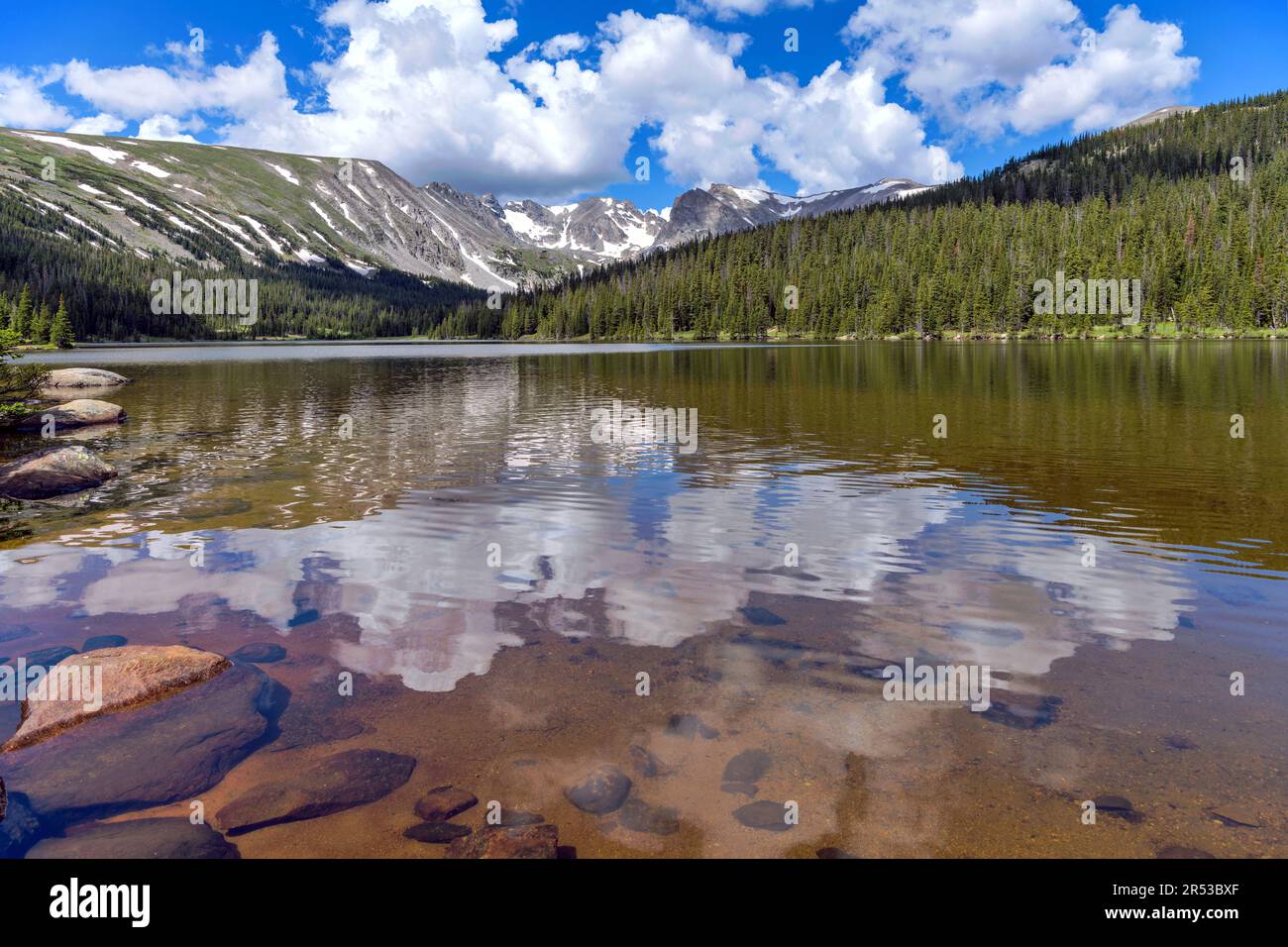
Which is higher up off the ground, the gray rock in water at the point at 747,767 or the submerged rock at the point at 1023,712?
the submerged rock at the point at 1023,712

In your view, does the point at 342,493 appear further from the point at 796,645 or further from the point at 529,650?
the point at 796,645

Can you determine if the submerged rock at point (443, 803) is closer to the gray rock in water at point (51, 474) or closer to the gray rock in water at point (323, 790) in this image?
the gray rock in water at point (323, 790)

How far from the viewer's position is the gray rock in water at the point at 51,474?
75.5 feet

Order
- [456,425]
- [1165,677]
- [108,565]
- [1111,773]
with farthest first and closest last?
[456,425] < [108,565] < [1165,677] < [1111,773]

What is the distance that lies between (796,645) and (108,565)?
15.2 metres

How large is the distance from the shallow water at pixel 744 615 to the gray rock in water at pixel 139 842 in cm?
42

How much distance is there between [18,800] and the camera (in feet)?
24.5

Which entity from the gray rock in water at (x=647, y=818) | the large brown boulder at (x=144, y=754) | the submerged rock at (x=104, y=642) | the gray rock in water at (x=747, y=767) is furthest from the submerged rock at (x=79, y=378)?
the gray rock in water at (x=747, y=767)

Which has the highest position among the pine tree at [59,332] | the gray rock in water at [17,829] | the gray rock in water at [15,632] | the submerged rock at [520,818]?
the pine tree at [59,332]

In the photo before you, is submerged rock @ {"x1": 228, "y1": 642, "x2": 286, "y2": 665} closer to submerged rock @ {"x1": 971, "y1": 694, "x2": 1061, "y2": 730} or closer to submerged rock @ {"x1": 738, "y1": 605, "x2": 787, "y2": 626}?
submerged rock @ {"x1": 738, "y1": 605, "x2": 787, "y2": 626}

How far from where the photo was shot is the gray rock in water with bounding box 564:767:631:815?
7.46 meters

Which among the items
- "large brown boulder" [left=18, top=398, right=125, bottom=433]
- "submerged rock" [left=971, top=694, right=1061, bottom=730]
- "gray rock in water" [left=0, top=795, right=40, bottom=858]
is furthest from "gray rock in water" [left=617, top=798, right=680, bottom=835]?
"large brown boulder" [left=18, top=398, right=125, bottom=433]

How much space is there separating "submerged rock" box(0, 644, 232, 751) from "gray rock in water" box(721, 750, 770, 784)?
775 cm
